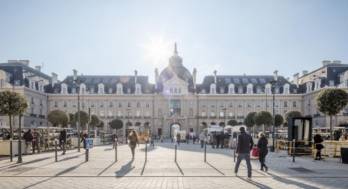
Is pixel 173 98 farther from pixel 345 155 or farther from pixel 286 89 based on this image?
pixel 345 155

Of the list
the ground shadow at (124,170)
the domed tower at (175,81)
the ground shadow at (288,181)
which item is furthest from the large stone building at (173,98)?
the ground shadow at (288,181)

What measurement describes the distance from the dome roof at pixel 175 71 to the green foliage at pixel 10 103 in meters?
75.0

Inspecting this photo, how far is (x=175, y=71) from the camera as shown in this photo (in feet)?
360

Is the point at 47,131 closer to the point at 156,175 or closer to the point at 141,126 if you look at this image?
the point at 156,175

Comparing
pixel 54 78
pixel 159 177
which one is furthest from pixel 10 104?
pixel 54 78

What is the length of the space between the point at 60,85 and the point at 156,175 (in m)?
92.7

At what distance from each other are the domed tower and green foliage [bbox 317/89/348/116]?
229ft

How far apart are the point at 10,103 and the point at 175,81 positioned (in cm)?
7560

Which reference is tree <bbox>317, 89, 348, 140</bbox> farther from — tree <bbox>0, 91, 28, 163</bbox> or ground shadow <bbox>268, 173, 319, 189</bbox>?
tree <bbox>0, 91, 28, 163</bbox>

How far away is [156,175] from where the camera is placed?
17.9 meters

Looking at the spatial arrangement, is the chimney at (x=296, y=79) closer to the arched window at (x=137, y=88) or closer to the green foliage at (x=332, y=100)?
the arched window at (x=137, y=88)

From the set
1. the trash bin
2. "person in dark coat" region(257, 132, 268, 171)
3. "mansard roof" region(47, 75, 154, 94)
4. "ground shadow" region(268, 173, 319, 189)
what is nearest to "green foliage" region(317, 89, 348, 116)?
the trash bin

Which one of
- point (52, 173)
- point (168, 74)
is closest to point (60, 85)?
point (168, 74)

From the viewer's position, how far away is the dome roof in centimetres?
10712
